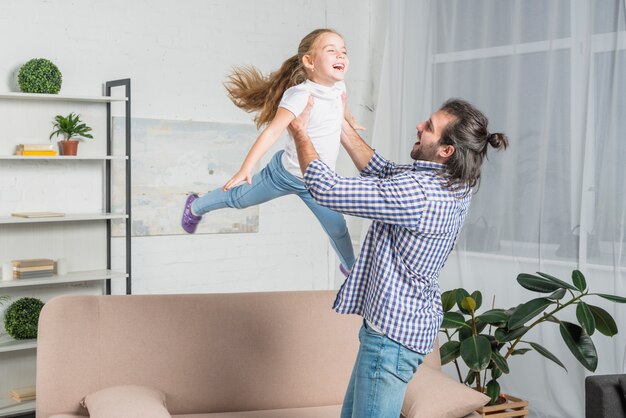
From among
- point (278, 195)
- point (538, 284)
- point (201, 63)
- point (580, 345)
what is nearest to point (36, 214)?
point (201, 63)

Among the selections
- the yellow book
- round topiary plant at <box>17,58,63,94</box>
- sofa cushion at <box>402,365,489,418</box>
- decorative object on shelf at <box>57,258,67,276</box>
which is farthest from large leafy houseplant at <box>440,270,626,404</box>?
round topiary plant at <box>17,58,63,94</box>

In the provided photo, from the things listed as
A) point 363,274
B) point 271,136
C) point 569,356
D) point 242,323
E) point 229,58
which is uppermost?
point 229,58

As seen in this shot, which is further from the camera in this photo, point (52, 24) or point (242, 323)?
point (52, 24)

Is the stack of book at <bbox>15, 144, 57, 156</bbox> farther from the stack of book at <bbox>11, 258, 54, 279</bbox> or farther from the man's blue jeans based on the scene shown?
the man's blue jeans

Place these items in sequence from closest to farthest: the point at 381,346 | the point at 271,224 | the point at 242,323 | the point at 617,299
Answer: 1. the point at 381,346
2. the point at 242,323
3. the point at 617,299
4. the point at 271,224

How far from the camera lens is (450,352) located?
12.5 feet

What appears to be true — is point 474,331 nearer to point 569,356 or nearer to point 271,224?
point 569,356

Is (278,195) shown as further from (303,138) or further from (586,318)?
(586,318)

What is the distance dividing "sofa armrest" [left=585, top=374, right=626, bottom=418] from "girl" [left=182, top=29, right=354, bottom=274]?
49.5 inches

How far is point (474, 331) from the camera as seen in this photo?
12.6ft

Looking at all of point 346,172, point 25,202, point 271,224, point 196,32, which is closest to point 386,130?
point 346,172

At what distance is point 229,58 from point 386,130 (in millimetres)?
1191

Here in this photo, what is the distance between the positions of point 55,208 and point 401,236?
3.00 metres

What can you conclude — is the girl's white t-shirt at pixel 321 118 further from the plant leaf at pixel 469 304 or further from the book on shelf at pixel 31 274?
the book on shelf at pixel 31 274
